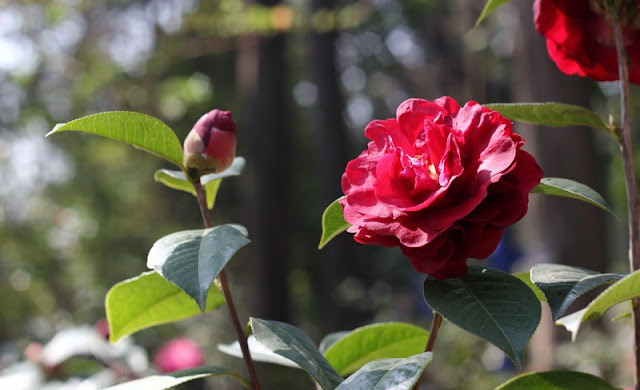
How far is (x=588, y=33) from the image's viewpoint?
0.67 m

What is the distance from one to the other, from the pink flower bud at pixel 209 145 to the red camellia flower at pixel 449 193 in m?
0.14

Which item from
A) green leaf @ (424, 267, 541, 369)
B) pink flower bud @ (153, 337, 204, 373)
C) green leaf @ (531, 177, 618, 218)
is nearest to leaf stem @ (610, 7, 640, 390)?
green leaf @ (531, 177, 618, 218)

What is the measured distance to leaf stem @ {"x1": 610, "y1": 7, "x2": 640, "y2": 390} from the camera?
0.58 m

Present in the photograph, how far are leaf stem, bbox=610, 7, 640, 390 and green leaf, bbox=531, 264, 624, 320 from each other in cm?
5

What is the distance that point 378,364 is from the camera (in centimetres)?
50

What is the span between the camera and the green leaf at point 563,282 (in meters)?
0.49

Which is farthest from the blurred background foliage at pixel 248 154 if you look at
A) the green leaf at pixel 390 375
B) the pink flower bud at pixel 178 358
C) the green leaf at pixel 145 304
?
the green leaf at pixel 390 375

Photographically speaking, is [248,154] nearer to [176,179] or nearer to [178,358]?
[178,358]

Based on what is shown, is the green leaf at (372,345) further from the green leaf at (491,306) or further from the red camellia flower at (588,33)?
the red camellia flower at (588,33)

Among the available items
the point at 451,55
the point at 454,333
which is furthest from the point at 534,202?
the point at 451,55

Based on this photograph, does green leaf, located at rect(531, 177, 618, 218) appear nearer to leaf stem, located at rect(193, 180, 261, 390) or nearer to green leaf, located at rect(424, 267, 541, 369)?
green leaf, located at rect(424, 267, 541, 369)

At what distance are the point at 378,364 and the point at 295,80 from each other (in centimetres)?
961

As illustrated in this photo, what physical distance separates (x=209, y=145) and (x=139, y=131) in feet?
0.20

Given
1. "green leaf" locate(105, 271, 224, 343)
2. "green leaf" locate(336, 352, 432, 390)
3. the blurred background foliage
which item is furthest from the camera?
the blurred background foliage
